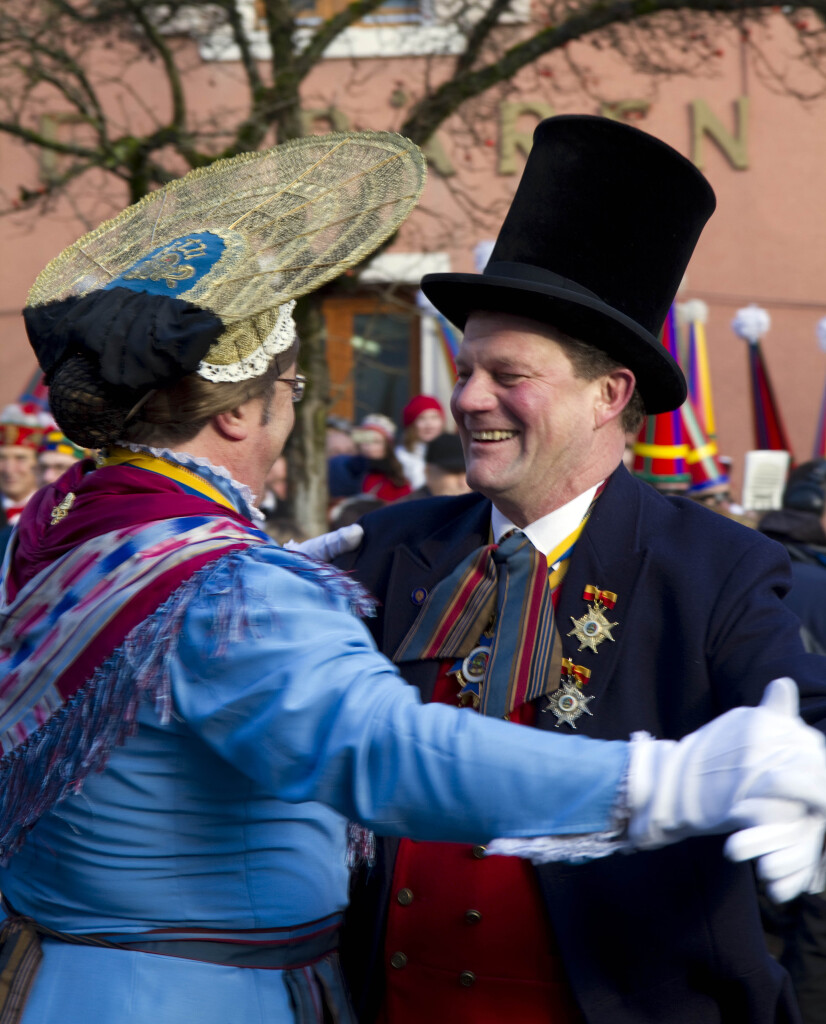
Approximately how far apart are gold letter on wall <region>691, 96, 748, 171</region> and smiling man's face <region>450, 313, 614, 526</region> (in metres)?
8.39

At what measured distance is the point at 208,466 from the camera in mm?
1862

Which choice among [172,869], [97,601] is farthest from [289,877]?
[97,601]

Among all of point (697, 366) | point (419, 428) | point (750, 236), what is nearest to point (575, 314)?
point (697, 366)

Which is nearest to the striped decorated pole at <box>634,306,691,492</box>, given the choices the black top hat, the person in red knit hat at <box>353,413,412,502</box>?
the person in red knit hat at <box>353,413,412,502</box>

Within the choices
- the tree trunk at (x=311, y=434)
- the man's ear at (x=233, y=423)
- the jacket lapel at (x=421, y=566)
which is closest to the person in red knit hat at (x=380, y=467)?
the tree trunk at (x=311, y=434)

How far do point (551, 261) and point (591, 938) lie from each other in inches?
46.3

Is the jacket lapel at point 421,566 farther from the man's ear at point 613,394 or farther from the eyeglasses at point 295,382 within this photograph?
the eyeglasses at point 295,382

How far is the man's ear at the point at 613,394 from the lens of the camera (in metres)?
2.33

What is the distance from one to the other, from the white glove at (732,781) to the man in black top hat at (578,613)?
0.56 m

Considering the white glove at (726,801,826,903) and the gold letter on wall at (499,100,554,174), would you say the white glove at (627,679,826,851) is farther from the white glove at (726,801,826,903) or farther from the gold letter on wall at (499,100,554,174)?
the gold letter on wall at (499,100,554,174)

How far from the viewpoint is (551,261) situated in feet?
7.49

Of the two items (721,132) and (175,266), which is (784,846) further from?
(721,132)

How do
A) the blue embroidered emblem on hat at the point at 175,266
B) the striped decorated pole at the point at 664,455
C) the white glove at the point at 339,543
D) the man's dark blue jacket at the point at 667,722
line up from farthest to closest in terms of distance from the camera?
the striped decorated pole at the point at 664,455
the white glove at the point at 339,543
the man's dark blue jacket at the point at 667,722
the blue embroidered emblem on hat at the point at 175,266

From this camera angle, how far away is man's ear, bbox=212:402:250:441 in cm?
189
